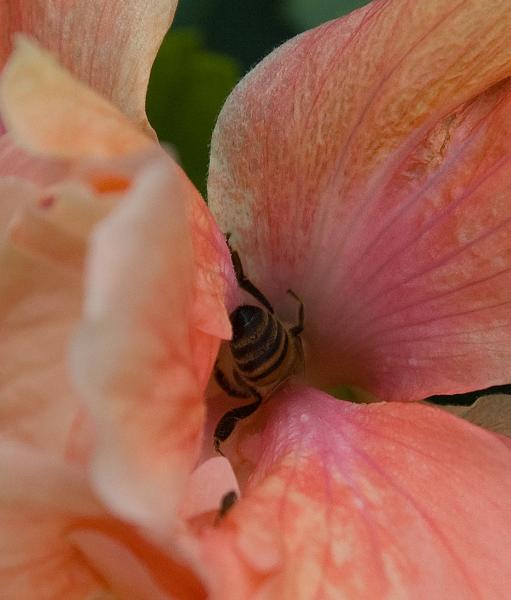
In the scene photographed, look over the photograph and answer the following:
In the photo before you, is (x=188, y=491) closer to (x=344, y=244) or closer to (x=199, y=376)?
(x=199, y=376)

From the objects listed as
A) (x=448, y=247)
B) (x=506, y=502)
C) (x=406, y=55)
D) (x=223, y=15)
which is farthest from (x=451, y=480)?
(x=223, y=15)

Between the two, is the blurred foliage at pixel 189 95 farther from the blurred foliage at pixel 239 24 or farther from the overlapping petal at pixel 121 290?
the overlapping petal at pixel 121 290

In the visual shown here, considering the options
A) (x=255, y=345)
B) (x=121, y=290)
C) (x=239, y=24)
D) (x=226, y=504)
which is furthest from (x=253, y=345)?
(x=239, y=24)

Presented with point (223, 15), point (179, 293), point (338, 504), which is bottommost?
point (223, 15)

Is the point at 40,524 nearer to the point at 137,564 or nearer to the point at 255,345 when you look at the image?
the point at 137,564

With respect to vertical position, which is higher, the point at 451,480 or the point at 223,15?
the point at 451,480

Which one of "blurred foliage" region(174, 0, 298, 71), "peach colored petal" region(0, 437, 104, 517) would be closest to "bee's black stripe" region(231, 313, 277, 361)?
"peach colored petal" region(0, 437, 104, 517)

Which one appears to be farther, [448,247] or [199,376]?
[448,247]
